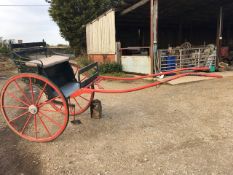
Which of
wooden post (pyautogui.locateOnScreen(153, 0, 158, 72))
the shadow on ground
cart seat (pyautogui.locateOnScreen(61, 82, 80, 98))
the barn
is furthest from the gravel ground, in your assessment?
the barn

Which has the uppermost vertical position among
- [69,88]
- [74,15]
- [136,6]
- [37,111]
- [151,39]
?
[74,15]

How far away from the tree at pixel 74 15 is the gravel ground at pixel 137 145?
55.4 feet

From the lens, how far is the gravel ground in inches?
103

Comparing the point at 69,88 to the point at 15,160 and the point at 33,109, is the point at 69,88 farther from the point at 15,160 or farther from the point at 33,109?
the point at 15,160

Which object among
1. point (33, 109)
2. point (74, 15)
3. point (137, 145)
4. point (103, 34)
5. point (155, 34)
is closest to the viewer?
point (137, 145)

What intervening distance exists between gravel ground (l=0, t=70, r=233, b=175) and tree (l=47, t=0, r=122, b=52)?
1689 cm

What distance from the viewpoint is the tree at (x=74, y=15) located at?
64.8ft

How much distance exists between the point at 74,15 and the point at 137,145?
1957 cm

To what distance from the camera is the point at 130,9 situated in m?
10.7

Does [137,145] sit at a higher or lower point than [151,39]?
lower

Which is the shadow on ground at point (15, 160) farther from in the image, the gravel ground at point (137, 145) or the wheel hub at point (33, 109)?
the wheel hub at point (33, 109)

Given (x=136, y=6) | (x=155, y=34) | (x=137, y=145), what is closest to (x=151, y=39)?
(x=155, y=34)

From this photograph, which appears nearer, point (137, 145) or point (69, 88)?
point (137, 145)

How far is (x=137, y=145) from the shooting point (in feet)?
10.4
